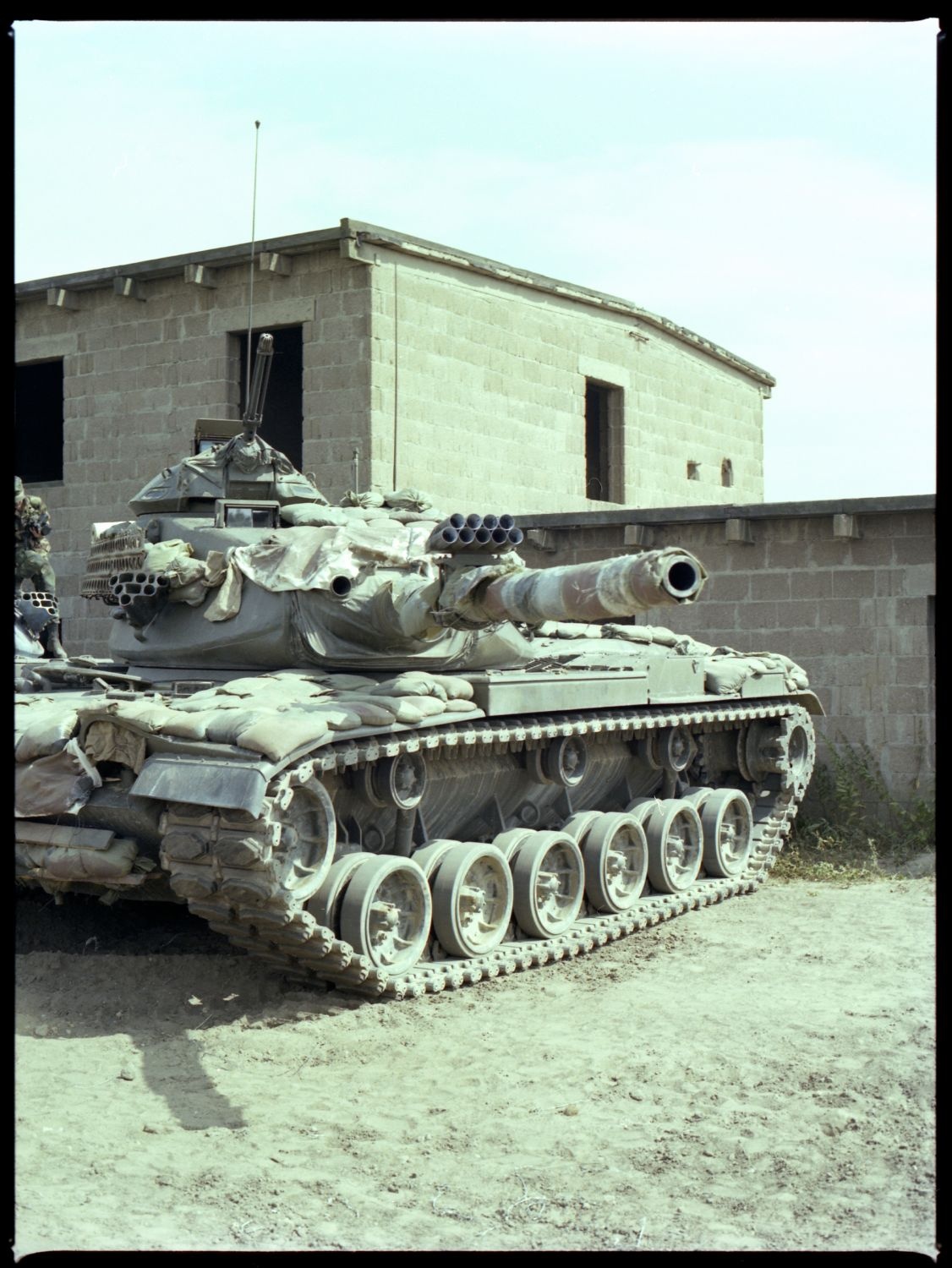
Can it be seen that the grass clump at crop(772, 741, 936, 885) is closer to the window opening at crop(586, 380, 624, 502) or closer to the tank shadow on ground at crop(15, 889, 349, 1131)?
the tank shadow on ground at crop(15, 889, 349, 1131)

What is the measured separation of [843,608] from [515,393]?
239 inches

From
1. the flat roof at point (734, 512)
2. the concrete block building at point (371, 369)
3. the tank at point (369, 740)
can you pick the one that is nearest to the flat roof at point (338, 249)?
the concrete block building at point (371, 369)

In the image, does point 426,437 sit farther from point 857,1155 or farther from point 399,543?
point 857,1155

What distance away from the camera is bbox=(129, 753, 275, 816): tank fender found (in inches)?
267

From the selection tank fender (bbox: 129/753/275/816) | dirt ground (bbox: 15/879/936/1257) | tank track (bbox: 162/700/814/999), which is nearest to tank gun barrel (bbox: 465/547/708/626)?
tank track (bbox: 162/700/814/999)

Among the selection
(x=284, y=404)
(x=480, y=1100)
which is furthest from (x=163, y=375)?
(x=480, y=1100)

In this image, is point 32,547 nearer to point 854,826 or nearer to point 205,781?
point 205,781

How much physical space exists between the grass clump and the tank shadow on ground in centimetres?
557

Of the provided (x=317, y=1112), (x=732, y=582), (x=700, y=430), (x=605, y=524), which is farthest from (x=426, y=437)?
(x=317, y=1112)

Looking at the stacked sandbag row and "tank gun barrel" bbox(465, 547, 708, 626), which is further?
the stacked sandbag row

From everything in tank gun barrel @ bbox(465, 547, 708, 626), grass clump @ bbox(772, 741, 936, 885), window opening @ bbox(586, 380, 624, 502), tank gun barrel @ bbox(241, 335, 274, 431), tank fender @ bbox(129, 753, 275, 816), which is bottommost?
grass clump @ bbox(772, 741, 936, 885)

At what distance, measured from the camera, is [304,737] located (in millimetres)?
7133

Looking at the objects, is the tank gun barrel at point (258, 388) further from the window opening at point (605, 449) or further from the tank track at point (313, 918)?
the window opening at point (605, 449)

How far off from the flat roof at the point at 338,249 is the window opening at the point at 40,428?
395 cm
